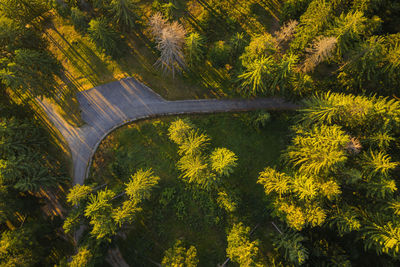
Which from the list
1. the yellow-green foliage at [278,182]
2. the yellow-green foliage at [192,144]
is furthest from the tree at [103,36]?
the yellow-green foliage at [278,182]

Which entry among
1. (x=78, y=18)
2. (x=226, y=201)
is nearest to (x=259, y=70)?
(x=226, y=201)

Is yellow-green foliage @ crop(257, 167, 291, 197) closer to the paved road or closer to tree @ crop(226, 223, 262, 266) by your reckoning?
tree @ crop(226, 223, 262, 266)

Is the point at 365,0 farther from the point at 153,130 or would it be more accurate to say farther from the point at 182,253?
the point at 182,253

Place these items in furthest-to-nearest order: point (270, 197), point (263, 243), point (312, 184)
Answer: point (263, 243) < point (270, 197) < point (312, 184)

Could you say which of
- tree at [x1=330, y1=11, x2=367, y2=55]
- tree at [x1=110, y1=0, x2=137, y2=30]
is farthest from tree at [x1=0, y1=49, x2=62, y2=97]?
tree at [x1=330, y1=11, x2=367, y2=55]

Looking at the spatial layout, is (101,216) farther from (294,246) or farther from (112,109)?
(294,246)

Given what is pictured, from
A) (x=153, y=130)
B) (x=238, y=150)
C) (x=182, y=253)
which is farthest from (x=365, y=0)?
(x=182, y=253)
